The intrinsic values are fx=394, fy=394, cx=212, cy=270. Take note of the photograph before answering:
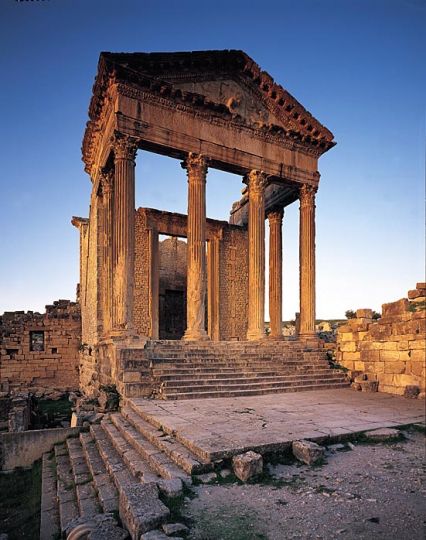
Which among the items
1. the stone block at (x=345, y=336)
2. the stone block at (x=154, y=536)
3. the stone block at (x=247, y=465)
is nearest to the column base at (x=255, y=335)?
the stone block at (x=345, y=336)

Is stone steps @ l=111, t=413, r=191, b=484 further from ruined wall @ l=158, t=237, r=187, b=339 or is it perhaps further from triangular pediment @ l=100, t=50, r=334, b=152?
ruined wall @ l=158, t=237, r=187, b=339

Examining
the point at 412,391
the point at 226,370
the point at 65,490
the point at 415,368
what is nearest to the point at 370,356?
the point at 415,368

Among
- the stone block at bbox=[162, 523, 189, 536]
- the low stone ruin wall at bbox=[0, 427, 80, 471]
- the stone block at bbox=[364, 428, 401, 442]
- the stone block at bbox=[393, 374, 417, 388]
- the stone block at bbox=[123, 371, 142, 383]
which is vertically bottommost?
the low stone ruin wall at bbox=[0, 427, 80, 471]

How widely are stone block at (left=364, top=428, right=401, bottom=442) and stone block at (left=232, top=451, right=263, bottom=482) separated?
7.29 feet

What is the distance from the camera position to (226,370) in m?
10.5

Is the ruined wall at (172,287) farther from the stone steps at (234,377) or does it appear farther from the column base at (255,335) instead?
the stone steps at (234,377)

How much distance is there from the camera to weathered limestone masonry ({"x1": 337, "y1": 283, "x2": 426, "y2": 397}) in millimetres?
9766

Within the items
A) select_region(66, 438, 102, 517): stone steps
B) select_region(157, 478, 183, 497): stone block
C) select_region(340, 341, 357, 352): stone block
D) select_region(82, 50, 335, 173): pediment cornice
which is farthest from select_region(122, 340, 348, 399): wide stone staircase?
select_region(82, 50, 335, 173): pediment cornice

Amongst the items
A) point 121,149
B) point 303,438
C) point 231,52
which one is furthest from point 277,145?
point 303,438

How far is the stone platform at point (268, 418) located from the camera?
5.07 metres

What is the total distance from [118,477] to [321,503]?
2.44m

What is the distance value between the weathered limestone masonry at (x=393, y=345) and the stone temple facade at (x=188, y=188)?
2045 millimetres

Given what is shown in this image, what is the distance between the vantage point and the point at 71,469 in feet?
20.4

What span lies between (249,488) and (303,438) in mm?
1457
